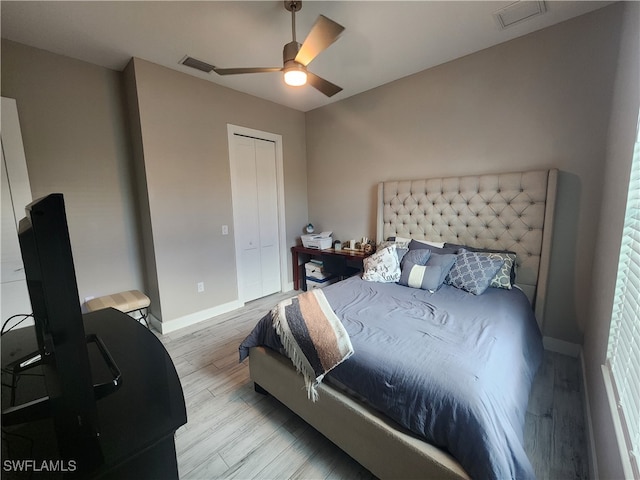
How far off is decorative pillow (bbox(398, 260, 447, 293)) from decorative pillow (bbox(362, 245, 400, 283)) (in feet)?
0.40

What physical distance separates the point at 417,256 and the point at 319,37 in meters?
1.78

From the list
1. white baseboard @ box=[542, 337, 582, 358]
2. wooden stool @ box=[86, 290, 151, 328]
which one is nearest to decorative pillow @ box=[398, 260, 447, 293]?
white baseboard @ box=[542, 337, 582, 358]

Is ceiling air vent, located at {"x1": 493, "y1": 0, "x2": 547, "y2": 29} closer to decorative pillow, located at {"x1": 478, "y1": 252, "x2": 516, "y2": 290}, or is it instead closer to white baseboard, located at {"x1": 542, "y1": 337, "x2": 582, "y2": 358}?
decorative pillow, located at {"x1": 478, "y1": 252, "x2": 516, "y2": 290}

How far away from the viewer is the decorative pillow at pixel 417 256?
2.33 m

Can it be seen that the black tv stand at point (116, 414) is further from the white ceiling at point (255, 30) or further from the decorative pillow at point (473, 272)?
the white ceiling at point (255, 30)

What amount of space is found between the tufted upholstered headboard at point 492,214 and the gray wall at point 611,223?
316 mm

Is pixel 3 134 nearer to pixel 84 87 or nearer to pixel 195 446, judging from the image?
pixel 84 87

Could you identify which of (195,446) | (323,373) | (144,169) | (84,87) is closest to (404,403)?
(323,373)

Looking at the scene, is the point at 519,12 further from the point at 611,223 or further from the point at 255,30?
the point at 255,30

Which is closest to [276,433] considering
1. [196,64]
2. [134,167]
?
[134,167]

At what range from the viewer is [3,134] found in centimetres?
206

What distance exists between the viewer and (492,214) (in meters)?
2.38

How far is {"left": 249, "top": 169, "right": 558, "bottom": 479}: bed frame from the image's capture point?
1.14m

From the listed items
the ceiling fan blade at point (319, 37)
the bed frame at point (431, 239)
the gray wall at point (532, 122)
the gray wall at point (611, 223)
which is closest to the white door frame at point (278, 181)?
the gray wall at point (532, 122)
